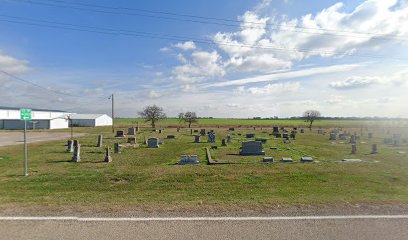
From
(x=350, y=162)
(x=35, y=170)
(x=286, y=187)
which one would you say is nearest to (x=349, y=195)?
(x=286, y=187)

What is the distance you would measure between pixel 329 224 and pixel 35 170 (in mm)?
11911

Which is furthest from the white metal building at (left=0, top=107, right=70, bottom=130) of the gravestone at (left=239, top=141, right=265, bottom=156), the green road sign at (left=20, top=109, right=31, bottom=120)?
the green road sign at (left=20, top=109, right=31, bottom=120)

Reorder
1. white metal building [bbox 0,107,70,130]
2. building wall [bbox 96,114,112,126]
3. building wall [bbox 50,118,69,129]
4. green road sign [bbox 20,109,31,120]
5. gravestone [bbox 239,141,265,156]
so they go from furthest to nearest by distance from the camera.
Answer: building wall [bbox 96,114,112,126] < building wall [bbox 50,118,69,129] < white metal building [bbox 0,107,70,130] < gravestone [bbox 239,141,265,156] < green road sign [bbox 20,109,31,120]

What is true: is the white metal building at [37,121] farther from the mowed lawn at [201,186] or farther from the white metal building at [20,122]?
the mowed lawn at [201,186]

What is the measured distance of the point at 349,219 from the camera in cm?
496

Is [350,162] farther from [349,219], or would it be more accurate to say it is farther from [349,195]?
[349,219]

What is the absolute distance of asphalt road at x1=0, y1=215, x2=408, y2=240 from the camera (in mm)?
4219

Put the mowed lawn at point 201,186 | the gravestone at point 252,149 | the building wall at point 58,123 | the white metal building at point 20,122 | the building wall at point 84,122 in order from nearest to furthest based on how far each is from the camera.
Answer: the mowed lawn at point 201,186 < the gravestone at point 252,149 < the white metal building at point 20,122 < the building wall at point 58,123 < the building wall at point 84,122

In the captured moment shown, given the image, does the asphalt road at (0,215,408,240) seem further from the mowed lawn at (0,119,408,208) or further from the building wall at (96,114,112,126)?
the building wall at (96,114,112,126)

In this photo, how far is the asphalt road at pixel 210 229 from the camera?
422cm

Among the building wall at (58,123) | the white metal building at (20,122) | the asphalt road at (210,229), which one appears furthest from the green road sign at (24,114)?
the building wall at (58,123)

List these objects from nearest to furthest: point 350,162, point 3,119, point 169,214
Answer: point 169,214, point 350,162, point 3,119

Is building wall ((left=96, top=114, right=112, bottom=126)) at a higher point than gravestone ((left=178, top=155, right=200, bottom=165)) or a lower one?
higher

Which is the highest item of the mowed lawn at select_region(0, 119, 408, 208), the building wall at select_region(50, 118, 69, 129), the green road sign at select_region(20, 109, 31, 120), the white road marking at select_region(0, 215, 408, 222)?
the green road sign at select_region(20, 109, 31, 120)
